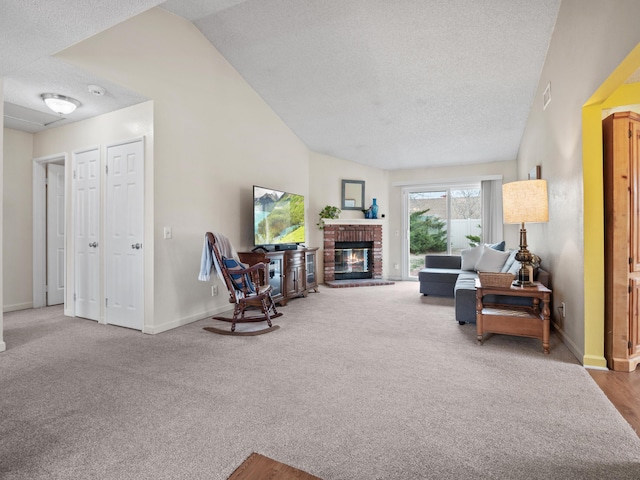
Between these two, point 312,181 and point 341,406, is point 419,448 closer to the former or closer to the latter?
point 341,406

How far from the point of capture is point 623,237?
2.36 meters

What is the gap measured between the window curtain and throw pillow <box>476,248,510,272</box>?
2117 mm

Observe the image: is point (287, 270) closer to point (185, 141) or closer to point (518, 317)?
point (185, 141)

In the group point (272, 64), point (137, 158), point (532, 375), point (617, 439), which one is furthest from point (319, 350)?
point (272, 64)

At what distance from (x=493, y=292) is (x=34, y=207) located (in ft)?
19.1

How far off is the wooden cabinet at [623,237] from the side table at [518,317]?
0.44 meters

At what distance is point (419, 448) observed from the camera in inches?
61.2

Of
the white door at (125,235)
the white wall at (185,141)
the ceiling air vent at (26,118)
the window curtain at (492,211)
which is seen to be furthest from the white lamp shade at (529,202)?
the ceiling air vent at (26,118)

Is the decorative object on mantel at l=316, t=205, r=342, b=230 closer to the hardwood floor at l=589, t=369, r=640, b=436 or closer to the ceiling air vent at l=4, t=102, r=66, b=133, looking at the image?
the ceiling air vent at l=4, t=102, r=66, b=133

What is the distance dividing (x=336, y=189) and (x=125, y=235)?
14.4 ft

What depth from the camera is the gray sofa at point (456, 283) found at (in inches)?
136

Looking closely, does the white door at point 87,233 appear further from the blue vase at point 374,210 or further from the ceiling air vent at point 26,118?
the blue vase at point 374,210

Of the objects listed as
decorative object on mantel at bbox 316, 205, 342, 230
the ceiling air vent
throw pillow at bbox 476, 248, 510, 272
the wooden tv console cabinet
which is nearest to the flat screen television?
the wooden tv console cabinet

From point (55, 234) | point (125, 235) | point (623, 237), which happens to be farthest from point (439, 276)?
point (55, 234)
